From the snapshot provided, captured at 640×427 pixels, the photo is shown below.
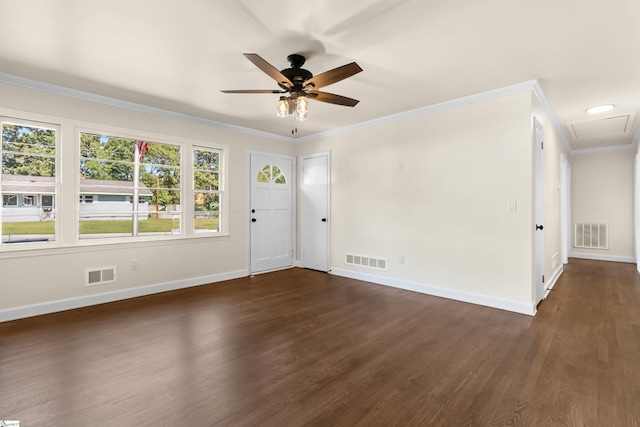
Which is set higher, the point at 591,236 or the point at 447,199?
the point at 447,199

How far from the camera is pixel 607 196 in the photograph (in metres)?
6.59

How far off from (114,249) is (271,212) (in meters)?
2.54

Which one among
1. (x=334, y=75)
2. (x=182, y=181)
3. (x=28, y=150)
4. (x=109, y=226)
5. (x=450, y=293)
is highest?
(x=334, y=75)

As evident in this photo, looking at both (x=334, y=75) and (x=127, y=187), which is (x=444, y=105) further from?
(x=127, y=187)

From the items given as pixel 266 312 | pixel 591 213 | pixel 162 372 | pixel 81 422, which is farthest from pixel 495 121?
pixel 591 213

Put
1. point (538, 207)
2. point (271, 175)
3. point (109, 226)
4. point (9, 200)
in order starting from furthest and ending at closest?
point (271, 175) < point (109, 226) < point (538, 207) < point (9, 200)

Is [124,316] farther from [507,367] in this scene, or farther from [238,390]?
[507,367]

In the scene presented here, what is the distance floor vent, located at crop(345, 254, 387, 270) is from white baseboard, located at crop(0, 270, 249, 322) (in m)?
2.04

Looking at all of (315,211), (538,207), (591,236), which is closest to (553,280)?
(538,207)

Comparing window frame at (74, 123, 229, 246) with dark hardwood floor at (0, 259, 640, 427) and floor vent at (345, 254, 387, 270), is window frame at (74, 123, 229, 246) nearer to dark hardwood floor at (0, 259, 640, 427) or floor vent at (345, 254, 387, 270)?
dark hardwood floor at (0, 259, 640, 427)

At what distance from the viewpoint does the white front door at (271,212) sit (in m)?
5.39

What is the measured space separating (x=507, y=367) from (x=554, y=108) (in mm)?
3669

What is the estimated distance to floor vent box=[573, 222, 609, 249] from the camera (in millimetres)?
6641

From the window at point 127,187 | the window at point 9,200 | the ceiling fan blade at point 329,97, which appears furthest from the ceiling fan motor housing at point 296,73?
the window at point 9,200
